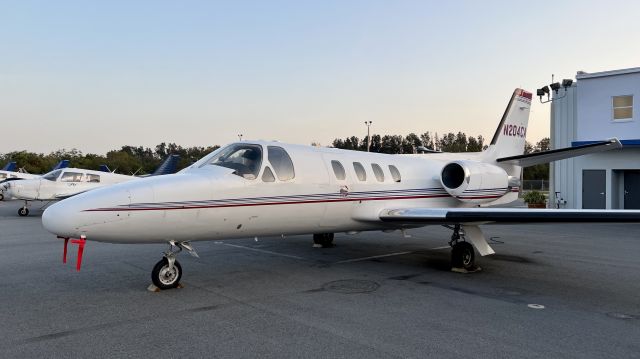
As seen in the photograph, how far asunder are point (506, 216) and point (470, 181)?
2858mm

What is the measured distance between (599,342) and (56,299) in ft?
22.8

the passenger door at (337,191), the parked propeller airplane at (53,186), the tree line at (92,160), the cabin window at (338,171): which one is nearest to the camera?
the passenger door at (337,191)

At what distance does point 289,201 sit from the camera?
25.4 feet

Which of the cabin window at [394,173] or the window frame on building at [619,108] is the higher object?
the window frame on building at [619,108]

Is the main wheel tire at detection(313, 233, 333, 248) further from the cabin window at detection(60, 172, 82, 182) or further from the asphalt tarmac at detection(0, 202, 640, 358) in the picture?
the cabin window at detection(60, 172, 82, 182)

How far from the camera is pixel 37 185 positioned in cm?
2198

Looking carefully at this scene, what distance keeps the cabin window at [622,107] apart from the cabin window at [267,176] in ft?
69.5

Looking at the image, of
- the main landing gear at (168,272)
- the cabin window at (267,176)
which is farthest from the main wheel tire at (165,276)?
the cabin window at (267,176)

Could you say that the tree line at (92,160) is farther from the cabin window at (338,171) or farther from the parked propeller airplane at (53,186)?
the cabin window at (338,171)

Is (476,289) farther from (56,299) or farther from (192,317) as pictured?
(56,299)

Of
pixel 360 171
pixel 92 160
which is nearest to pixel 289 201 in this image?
pixel 360 171

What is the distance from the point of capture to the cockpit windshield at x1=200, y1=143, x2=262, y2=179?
24.1ft

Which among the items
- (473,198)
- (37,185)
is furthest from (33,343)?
(37,185)

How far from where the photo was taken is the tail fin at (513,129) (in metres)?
13.0
